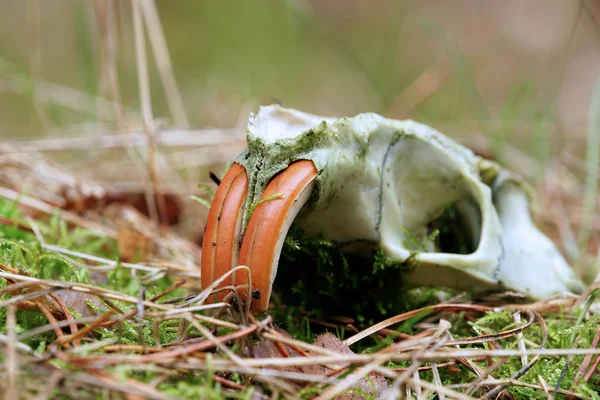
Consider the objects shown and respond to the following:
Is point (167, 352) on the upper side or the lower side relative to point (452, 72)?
lower

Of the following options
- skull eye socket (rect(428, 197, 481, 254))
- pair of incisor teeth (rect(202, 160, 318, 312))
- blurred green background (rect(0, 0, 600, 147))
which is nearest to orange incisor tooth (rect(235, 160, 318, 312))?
pair of incisor teeth (rect(202, 160, 318, 312))

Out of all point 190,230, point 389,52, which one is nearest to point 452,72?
point 389,52

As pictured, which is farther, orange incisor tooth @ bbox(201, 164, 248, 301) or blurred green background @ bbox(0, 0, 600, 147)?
blurred green background @ bbox(0, 0, 600, 147)

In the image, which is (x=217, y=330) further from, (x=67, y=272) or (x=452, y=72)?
(x=452, y=72)

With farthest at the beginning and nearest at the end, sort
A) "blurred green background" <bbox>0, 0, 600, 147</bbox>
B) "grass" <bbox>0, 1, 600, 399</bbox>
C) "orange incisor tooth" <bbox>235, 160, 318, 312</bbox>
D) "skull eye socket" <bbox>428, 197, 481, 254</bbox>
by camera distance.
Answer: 1. "blurred green background" <bbox>0, 0, 600, 147</bbox>
2. "skull eye socket" <bbox>428, 197, 481, 254</bbox>
3. "orange incisor tooth" <bbox>235, 160, 318, 312</bbox>
4. "grass" <bbox>0, 1, 600, 399</bbox>

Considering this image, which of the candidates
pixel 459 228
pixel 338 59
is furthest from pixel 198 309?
pixel 338 59

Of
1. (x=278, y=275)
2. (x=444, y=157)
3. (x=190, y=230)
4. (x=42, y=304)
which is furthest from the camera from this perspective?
(x=190, y=230)

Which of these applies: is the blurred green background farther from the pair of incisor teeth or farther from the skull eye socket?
the pair of incisor teeth
